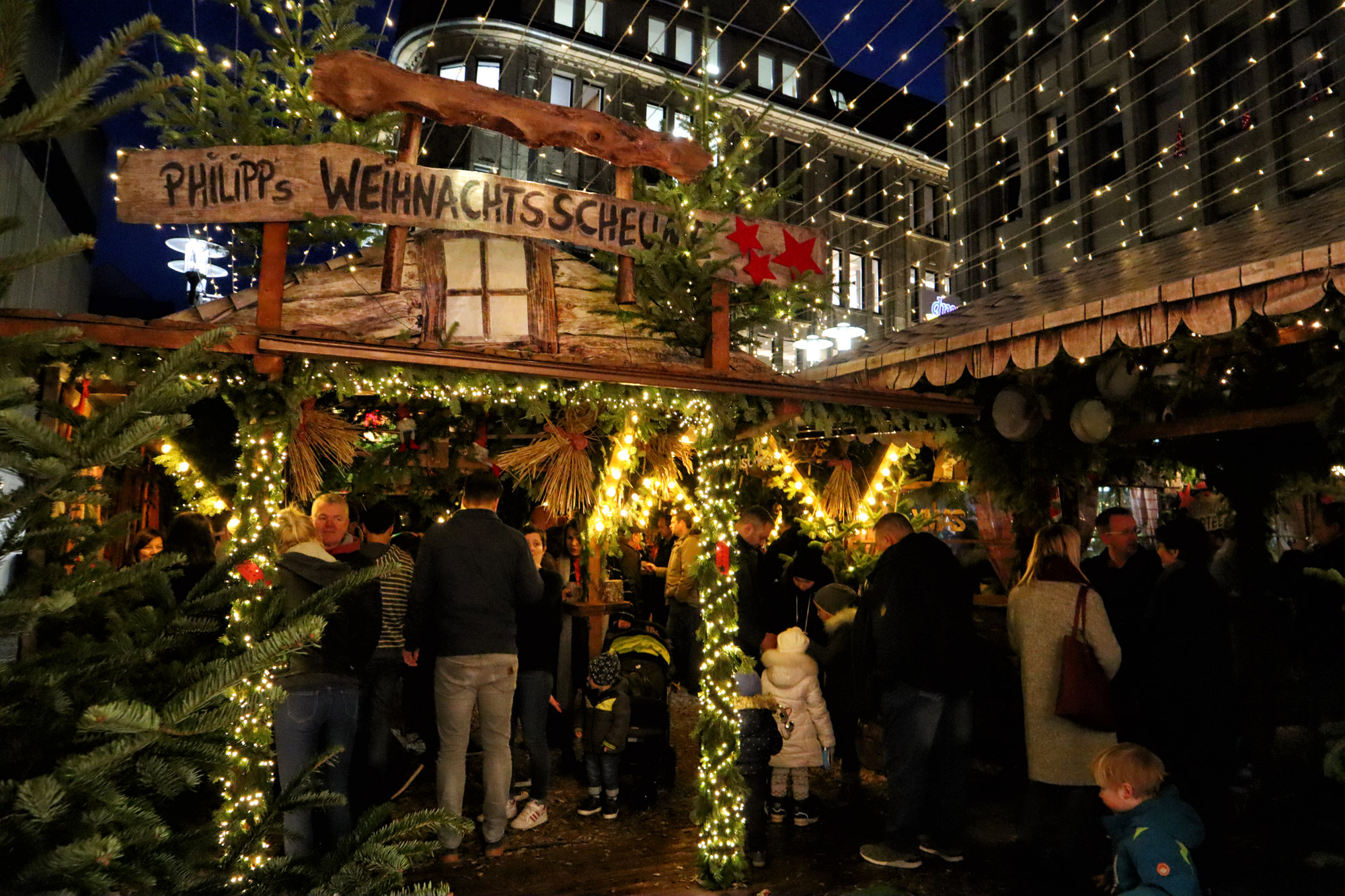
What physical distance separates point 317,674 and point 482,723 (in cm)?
103

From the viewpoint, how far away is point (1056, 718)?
15.1ft

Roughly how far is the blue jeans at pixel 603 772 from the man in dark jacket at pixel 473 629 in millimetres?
973

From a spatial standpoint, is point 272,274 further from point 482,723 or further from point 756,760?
point 756,760

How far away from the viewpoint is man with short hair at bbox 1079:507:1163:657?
5.72 metres

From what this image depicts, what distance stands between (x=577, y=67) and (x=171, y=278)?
2587cm

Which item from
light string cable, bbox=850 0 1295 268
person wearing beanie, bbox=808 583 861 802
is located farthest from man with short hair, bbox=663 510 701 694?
light string cable, bbox=850 0 1295 268

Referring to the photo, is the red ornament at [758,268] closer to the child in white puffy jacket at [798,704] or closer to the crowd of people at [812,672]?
the crowd of people at [812,672]

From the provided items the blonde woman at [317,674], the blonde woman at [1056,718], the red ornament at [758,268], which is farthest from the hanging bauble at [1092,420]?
the blonde woman at [317,674]

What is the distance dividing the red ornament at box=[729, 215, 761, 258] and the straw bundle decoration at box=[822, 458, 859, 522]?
3.70 metres

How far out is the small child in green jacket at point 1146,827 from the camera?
3.15m

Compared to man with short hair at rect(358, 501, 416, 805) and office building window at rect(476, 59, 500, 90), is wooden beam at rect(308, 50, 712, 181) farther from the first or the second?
office building window at rect(476, 59, 500, 90)

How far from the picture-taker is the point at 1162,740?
5.00 meters

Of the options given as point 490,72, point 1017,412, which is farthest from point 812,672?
point 490,72

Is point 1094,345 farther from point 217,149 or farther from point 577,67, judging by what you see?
point 577,67
